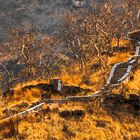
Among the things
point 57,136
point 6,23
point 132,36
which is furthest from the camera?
point 6,23

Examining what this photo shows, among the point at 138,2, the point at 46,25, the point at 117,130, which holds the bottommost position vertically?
the point at 46,25

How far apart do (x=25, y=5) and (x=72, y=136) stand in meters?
170

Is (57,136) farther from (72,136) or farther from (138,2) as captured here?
(138,2)

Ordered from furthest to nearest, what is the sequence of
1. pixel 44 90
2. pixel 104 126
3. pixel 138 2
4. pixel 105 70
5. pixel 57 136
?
pixel 138 2
pixel 105 70
pixel 44 90
pixel 104 126
pixel 57 136

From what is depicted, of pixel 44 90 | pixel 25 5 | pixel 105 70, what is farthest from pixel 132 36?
pixel 25 5

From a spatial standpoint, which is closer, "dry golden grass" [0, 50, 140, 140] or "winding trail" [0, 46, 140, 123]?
"dry golden grass" [0, 50, 140, 140]

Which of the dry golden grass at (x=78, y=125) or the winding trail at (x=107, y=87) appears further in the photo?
the winding trail at (x=107, y=87)

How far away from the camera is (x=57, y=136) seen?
1058 inches

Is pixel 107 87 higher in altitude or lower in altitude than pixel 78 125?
higher

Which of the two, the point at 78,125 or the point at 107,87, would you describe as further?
the point at 107,87

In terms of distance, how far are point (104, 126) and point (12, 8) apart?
16841 cm

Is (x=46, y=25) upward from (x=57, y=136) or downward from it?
downward

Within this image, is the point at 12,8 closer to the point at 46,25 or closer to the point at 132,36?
the point at 46,25

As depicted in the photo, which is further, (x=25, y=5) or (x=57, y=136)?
(x=25, y=5)
